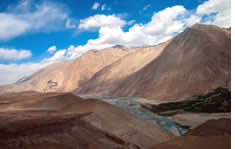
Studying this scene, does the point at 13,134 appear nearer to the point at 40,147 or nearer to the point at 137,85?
the point at 40,147

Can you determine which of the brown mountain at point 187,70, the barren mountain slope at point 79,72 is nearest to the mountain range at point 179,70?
the brown mountain at point 187,70

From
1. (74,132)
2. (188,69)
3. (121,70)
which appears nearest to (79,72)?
(121,70)

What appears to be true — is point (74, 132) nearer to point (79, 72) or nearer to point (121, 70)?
point (121, 70)

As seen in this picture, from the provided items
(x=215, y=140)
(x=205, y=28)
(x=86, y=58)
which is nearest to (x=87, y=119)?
(x=215, y=140)

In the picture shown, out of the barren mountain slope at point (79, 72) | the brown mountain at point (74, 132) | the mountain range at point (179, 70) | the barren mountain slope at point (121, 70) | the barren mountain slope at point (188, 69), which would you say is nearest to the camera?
the brown mountain at point (74, 132)

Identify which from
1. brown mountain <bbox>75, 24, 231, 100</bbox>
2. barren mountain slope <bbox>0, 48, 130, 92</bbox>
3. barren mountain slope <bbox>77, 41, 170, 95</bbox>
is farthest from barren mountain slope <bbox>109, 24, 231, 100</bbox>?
barren mountain slope <bbox>0, 48, 130, 92</bbox>

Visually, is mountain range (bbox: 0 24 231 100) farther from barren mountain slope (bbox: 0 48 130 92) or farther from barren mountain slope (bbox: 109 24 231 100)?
barren mountain slope (bbox: 0 48 130 92)

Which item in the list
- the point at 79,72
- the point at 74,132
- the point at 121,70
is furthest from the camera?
the point at 79,72

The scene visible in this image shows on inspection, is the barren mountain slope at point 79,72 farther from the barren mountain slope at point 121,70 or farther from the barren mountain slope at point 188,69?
the barren mountain slope at point 188,69
